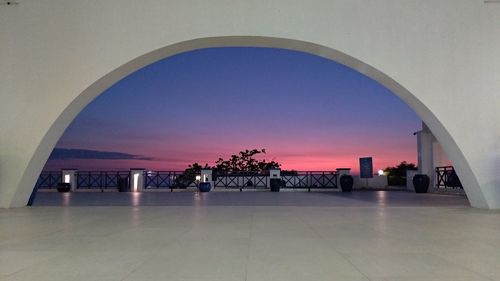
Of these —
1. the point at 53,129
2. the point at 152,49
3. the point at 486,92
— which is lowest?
the point at 53,129

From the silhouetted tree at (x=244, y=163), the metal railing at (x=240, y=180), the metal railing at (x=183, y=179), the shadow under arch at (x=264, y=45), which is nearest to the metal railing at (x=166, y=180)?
the metal railing at (x=183, y=179)

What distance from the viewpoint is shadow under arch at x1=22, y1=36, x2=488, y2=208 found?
831cm

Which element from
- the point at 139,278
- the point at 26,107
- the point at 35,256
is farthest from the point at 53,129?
the point at 139,278

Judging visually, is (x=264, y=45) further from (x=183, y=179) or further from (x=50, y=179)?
(x=50, y=179)

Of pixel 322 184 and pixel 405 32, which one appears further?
pixel 322 184

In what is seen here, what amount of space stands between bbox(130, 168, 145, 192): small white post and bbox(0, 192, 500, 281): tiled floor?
11.0m

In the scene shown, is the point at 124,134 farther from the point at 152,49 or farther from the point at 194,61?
the point at 152,49

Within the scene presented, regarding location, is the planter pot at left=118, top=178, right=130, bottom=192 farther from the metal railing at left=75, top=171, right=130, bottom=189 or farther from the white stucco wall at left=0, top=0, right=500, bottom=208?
the white stucco wall at left=0, top=0, right=500, bottom=208

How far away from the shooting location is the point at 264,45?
8945 mm

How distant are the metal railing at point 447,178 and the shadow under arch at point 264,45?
5978 millimetres

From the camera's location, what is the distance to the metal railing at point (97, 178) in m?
18.3

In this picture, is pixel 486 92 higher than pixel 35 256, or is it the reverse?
pixel 486 92

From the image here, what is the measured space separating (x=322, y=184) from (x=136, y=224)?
566 inches

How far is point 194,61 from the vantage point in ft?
56.6
